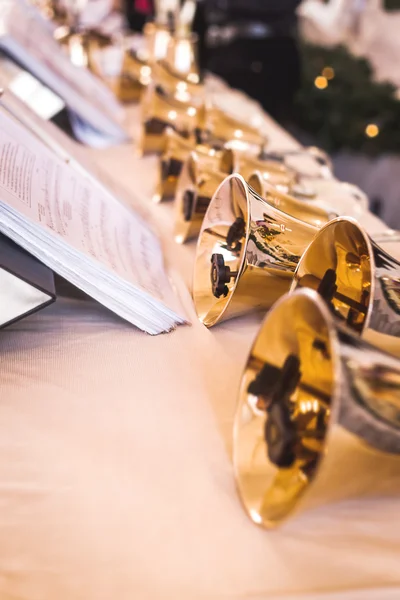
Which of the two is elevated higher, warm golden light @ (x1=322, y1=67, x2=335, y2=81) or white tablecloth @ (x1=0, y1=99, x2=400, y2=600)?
white tablecloth @ (x1=0, y1=99, x2=400, y2=600)

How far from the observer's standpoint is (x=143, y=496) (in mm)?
458

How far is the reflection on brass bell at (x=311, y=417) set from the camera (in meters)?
0.39

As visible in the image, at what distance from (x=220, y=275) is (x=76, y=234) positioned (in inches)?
6.1

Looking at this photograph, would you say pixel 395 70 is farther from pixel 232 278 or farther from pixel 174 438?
pixel 174 438

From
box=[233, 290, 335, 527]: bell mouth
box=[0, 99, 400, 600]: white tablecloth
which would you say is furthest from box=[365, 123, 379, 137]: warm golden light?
box=[233, 290, 335, 527]: bell mouth

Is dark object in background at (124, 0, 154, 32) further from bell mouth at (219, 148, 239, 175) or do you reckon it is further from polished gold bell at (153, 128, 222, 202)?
bell mouth at (219, 148, 239, 175)

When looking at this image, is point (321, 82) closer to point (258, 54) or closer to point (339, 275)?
point (258, 54)

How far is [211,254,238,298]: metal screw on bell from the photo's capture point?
0.68 metres

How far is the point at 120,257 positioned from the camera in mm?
694

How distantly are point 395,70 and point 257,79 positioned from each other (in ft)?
2.27

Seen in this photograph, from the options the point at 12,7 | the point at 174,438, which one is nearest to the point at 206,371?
the point at 174,438

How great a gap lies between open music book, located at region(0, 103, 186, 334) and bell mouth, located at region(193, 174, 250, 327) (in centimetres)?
4

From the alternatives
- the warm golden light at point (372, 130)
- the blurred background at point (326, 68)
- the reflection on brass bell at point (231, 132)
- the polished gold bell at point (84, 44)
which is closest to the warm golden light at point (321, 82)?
the blurred background at point (326, 68)

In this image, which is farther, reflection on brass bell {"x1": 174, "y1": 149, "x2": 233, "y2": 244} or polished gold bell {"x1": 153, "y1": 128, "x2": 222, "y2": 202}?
polished gold bell {"x1": 153, "y1": 128, "x2": 222, "y2": 202}
